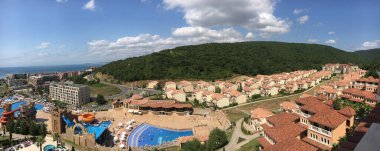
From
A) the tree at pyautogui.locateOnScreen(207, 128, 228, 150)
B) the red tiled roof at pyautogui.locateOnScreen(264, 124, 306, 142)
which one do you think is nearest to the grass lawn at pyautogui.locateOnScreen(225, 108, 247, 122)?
the tree at pyautogui.locateOnScreen(207, 128, 228, 150)

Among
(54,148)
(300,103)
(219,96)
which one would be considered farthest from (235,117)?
(54,148)

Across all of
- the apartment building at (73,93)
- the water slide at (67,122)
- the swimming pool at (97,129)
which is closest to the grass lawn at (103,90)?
the apartment building at (73,93)

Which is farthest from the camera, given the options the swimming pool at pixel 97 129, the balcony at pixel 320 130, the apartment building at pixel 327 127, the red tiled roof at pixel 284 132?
the swimming pool at pixel 97 129

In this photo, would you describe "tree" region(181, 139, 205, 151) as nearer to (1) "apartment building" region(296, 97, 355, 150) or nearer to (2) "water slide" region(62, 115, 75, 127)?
(1) "apartment building" region(296, 97, 355, 150)

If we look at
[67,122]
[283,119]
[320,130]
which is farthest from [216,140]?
[67,122]

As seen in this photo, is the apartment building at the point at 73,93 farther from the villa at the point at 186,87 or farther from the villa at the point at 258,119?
the villa at the point at 258,119

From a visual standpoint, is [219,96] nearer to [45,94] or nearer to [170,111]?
[170,111]

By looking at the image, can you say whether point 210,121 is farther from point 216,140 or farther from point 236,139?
point 216,140
